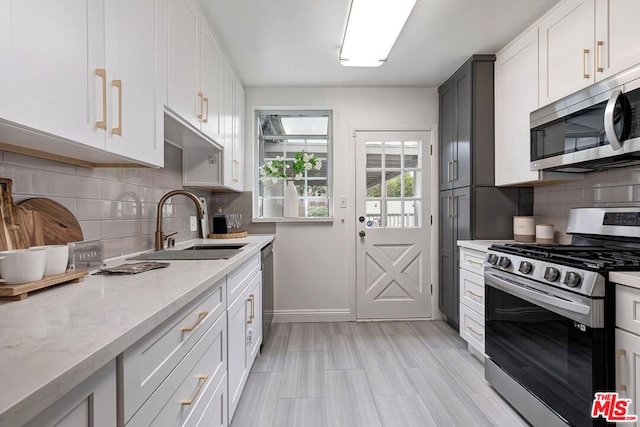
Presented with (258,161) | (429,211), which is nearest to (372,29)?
(258,161)

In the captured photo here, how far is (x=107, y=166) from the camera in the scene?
151cm

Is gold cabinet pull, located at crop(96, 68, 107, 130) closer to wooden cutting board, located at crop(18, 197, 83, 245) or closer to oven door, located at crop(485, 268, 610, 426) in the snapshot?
wooden cutting board, located at crop(18, 197, 83, 245)

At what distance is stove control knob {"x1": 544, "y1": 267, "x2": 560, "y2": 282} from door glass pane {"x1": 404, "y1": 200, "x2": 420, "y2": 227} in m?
1.85

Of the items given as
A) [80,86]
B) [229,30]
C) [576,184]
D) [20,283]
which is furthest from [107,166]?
[576,184]

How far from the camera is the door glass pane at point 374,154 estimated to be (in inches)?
135

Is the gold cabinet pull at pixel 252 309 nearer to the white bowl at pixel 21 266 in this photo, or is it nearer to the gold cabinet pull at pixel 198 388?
the gold cabinet pull at pixel 198 388

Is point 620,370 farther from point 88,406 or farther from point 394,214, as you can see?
point 394,214

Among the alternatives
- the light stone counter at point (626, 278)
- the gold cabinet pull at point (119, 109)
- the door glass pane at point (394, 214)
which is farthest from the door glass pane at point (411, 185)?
the gold cabinet pull at point (119, 109)

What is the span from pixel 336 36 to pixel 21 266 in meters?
2.28

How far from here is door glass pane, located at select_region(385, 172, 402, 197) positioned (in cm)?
344

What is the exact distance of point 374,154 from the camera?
343 cm

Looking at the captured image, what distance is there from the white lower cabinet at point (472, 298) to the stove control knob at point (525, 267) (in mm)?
515

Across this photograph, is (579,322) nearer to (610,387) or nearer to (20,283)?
(610,387)

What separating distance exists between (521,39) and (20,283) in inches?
122
